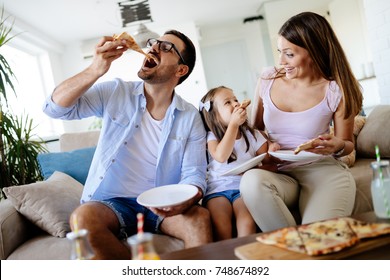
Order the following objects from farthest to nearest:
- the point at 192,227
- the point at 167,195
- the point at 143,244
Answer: the point at 192,227
the point at 167,195
the point at 143,244

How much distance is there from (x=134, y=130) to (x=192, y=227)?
52cm

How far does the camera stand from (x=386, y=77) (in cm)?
286

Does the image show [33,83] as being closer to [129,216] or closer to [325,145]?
[129,216]

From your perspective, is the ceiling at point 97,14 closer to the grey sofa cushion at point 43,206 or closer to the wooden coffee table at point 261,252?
the grey sofa cushion at point 43,206

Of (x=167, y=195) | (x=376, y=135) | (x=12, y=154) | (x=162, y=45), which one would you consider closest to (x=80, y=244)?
(x=167, y=195)

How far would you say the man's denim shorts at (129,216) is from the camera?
1.46m

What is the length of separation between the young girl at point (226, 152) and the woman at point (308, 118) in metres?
0.10

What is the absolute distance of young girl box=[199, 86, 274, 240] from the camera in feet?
4.75

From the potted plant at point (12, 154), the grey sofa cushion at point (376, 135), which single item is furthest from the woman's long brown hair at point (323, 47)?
the potted plant at point (12, 154)

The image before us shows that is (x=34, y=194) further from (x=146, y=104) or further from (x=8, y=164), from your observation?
(x=8, y=164)

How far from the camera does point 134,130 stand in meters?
1.61

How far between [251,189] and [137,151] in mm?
573

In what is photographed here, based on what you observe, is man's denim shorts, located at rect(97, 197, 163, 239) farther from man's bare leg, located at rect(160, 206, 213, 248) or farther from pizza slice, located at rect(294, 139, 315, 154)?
pizza slice, located at rect(294, 139, 315, 154)
